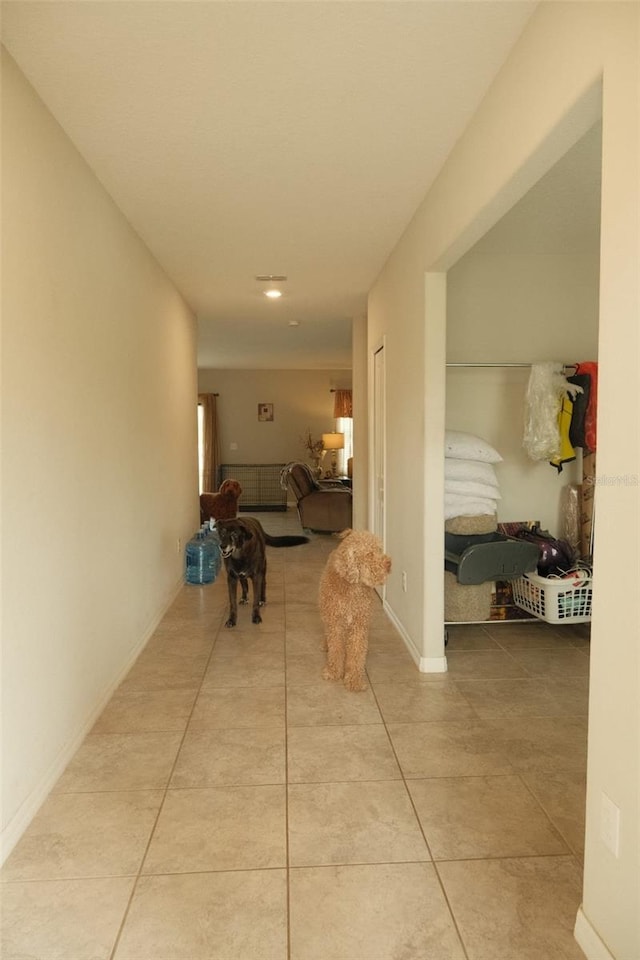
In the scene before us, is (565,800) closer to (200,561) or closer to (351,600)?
(351,600)

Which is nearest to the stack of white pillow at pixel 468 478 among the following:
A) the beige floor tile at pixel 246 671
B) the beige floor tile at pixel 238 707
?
the beige floor tile at pixel 246 671

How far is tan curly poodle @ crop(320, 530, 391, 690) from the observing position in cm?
298

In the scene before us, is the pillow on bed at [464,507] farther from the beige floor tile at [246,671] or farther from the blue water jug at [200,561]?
the blue water jug at [200,561]

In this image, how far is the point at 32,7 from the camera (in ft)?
5.66

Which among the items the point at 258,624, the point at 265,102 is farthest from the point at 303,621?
the point at 265,102

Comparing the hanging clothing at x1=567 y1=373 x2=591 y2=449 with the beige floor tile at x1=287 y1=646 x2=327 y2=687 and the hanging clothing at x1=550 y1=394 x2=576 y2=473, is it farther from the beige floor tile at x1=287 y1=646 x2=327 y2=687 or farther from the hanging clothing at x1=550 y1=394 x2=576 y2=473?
the beige floor tile at x1=287 y1=646 x2=327 y2=687

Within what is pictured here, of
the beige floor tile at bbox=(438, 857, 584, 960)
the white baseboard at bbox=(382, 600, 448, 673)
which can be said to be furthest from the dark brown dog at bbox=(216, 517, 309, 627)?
the beige floor tile at bbox=(438, 857, 584, 960)

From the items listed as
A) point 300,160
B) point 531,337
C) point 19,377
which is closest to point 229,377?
point 531,337

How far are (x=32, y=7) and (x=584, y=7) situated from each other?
4.95 feet

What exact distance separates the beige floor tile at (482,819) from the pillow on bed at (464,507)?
→ 5.25 feet

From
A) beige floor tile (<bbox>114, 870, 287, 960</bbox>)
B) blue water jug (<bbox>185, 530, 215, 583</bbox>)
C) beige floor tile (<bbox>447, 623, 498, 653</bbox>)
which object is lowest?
beige floor tile (<bbox>447, 623, 498, 653</bbox>)

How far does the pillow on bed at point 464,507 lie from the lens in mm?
3578

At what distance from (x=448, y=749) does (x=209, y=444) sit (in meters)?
9.03

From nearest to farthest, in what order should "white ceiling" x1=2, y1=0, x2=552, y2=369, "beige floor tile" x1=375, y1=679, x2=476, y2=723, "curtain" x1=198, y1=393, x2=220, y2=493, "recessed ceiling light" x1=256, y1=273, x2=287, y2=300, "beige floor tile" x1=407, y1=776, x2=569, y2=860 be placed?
1. "white ceiling" x1=2, y1=0, x2=552, y2=369
2. "beige floor tile" x1=407, y1=776, x2=569, y2=860
3. "beige floor tile" x1=375, y1=679, x2=476, y2=723
4. "recessed ceiling light" x1=256, y1=273, x2=287, y2=300
5. "curtain" x1=198, y1=393, x2=220, y2=493
